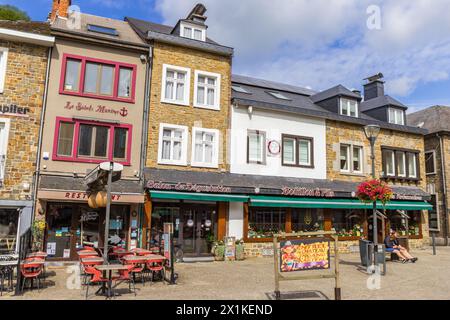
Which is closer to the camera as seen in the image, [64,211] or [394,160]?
[64,211]

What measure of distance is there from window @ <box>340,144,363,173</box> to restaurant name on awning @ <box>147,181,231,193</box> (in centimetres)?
744

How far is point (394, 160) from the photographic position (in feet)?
68.5

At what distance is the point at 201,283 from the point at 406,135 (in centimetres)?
1669

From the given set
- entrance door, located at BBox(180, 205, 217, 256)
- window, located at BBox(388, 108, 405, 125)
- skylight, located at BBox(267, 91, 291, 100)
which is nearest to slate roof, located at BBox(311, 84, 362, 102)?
skylight, located at BBox(267, 91, 291, 100)

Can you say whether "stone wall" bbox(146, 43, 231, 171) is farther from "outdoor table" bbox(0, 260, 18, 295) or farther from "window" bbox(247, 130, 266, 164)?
"outdoor table" bbox(0, 260, 18, 295)

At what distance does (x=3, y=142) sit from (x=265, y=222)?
1055 cm

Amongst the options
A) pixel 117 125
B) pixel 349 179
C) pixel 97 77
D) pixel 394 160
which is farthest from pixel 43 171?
pixel 394 160

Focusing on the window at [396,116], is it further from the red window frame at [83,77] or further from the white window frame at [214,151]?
the red window frame at [83,77]

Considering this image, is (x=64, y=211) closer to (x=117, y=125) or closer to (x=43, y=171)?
(x=43, y=171)

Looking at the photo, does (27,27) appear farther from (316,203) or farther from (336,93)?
(336,93)

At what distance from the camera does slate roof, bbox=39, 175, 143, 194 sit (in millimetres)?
12680

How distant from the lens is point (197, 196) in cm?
1427
